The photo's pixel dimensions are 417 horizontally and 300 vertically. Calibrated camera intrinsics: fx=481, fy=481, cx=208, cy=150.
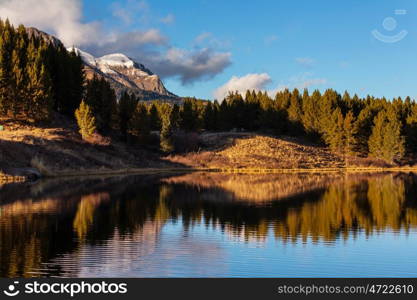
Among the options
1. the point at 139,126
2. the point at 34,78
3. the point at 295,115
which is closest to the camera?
the point at 34,78

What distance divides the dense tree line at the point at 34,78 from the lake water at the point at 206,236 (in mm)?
47083

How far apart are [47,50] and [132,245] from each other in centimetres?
9386

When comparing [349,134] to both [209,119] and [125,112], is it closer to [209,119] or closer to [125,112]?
[209,119]

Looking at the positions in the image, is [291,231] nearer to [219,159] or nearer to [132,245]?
[132,245]

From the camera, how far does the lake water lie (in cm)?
1844

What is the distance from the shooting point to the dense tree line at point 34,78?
8750cm

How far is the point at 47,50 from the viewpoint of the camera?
106750 millimetres

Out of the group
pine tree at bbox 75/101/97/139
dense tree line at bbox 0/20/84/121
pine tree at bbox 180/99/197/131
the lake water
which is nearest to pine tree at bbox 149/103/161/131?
pine tree at bbox 180/99/197/131

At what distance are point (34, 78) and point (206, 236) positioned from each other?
71918mm

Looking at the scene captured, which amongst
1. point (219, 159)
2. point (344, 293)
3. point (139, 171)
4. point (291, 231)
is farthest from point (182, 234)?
point (219, 159)

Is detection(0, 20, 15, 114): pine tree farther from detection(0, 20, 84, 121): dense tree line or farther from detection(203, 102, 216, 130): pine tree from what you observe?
detection(203, 102, 216, 130): pine tree

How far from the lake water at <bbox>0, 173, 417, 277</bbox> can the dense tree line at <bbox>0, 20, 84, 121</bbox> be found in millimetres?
47083

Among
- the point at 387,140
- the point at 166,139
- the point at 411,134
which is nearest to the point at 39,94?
the point at 166,139

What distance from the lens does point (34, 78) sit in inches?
3455
